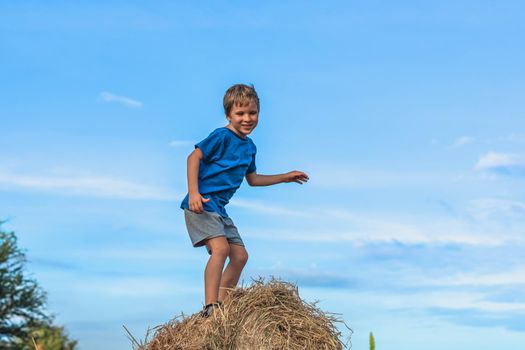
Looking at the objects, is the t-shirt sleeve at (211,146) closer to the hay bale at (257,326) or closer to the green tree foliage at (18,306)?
the hay bale at (257,326)

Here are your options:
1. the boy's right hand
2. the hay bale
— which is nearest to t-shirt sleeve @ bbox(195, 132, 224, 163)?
the boy's right hand

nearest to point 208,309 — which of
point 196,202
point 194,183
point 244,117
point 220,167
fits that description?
point 196,202

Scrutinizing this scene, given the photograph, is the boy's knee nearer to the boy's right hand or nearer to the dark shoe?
the boy's right hand

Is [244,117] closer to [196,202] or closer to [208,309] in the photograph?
[196,202]

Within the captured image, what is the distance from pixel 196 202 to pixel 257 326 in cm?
119

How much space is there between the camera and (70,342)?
3481 cm

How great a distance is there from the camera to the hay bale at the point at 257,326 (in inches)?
277

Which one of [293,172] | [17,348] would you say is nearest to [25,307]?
[17,348]

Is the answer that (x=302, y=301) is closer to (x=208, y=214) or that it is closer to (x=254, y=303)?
(x=254, y=303)

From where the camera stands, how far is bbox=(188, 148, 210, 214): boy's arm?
25.2 ft

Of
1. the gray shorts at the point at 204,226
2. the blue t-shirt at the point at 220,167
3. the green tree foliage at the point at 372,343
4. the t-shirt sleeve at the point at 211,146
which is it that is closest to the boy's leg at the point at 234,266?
the gray shorts at the point at 204,226

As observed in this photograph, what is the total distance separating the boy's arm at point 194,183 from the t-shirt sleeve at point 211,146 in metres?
0.04

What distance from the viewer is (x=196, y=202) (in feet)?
25.2

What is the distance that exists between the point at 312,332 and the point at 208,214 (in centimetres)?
134
